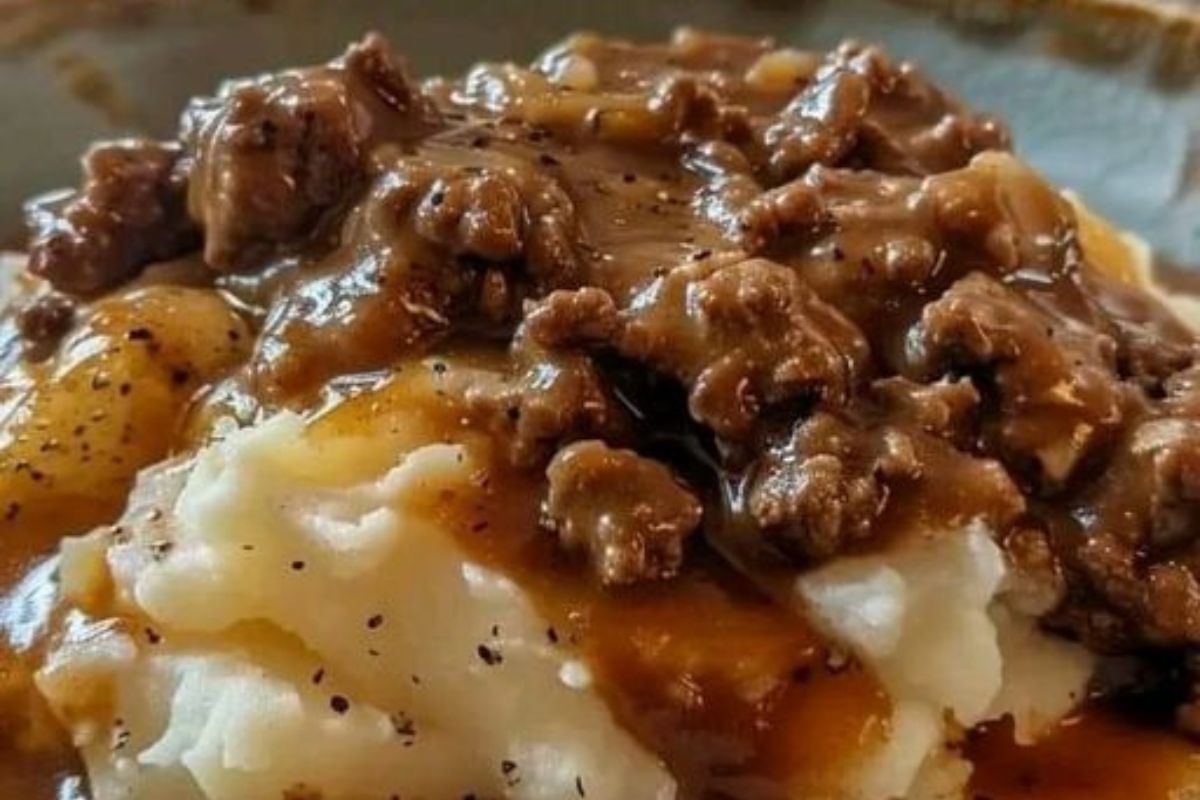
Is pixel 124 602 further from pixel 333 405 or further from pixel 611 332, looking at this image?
pixel 611 332

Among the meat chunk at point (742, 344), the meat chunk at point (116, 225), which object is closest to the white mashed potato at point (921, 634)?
the meat chunk at point (742, 344)

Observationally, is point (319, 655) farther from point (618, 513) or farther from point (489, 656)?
point (618, 513)

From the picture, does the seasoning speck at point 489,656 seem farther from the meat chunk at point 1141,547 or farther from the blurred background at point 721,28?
the blurred background at point 721,28

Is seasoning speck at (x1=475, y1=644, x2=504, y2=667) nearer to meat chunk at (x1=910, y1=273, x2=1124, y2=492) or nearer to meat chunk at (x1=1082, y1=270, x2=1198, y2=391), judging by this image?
meat chunk at (x1=910, y1=273, x2=1124, y2=492)

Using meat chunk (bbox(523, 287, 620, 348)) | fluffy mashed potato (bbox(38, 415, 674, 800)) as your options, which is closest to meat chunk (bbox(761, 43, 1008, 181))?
meat chunk (bbox(523, 287, 620, 348))

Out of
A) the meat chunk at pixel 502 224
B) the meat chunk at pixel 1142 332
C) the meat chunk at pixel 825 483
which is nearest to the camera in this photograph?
the meat chunk at pixel 825 483

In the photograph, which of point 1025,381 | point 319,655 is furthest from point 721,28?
point 319,655
